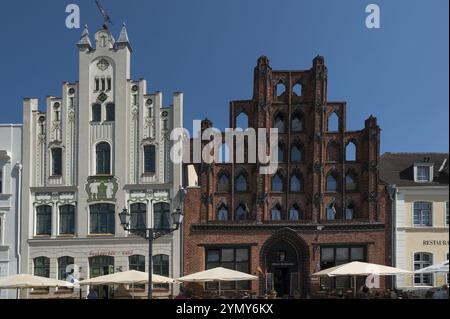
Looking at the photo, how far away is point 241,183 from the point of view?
31172 millimetres

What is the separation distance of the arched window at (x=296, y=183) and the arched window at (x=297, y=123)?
6.67 feet

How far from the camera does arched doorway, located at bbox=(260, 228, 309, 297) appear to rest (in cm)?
3052

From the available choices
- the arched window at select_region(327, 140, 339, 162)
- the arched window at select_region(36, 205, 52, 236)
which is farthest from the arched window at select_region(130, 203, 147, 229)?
the arched window at select_region(327, 140, 339, 162)

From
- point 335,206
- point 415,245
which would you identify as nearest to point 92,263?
point 335,206

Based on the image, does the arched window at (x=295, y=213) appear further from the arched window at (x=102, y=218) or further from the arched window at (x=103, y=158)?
the arched window at (x=103, y=158)

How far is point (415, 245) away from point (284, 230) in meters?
5.76

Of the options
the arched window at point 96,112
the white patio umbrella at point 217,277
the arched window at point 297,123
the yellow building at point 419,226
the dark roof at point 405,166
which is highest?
the arched window at point 96,112

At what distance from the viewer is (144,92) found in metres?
31.6

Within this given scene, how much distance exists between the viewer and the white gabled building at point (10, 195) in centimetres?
3106

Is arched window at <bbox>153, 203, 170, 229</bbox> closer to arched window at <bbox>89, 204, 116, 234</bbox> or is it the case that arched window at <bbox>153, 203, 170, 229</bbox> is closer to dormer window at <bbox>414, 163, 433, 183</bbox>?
arched window at <bbox>89, 204, 116, 234</bbox>

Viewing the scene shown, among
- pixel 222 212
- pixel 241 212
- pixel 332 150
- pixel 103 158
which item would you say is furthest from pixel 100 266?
pixel 332 150

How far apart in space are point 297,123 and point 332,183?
313 centimetres

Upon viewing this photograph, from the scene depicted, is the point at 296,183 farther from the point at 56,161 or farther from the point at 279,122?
the point at 56,161

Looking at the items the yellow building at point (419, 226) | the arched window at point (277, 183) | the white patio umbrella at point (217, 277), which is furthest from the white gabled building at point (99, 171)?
the yellow building at point (419, 226)
